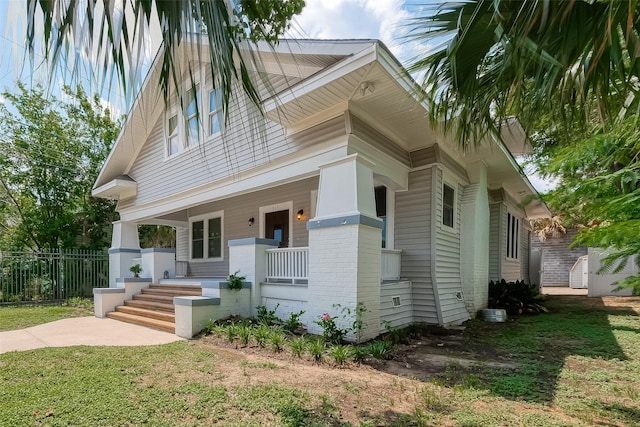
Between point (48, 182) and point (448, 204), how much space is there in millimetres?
16001

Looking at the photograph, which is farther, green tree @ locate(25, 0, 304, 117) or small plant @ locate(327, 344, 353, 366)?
small plant @ locate(327, 344, 353, 366)

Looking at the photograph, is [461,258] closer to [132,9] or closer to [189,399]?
[189,399]

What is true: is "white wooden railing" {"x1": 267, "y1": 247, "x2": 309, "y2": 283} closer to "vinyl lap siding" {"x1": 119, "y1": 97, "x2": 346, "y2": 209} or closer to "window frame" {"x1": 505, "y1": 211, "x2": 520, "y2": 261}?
"vinyl lap siding" {"x1": 119, "y1": 97, "x2": 346, "y2": 209}

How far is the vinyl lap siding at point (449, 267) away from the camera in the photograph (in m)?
7.59

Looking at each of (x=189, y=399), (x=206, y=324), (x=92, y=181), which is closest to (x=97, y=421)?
(x=189, y=399)

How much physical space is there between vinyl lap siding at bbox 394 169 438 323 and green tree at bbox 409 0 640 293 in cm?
417

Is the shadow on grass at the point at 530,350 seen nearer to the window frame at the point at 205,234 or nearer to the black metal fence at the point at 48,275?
the window frame at the point at 205,234

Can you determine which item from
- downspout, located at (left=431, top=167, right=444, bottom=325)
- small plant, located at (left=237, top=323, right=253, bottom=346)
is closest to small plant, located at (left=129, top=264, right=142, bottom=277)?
small plant, located at (left=237, top=323, right=253, bottom=346)

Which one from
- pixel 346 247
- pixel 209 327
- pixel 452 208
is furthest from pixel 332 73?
pixel 209 327

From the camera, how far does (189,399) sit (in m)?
3.54

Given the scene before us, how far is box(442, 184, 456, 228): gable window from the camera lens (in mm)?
8118

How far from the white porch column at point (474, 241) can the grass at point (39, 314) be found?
1002 cm

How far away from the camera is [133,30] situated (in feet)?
5.36

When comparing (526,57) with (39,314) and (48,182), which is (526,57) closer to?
(39,314)
